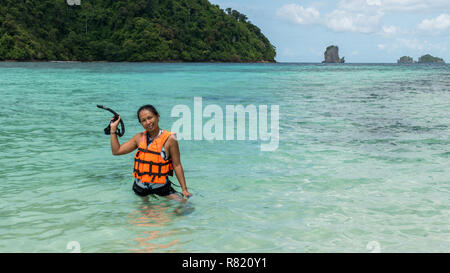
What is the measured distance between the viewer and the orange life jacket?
4.52 m

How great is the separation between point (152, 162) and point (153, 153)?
0.11 meters

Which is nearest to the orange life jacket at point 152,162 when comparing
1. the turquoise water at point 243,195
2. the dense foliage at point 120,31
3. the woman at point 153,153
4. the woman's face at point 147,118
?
the woman at point 153,153

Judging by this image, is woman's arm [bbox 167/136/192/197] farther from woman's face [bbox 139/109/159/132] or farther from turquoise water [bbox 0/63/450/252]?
turquoise water [bbox 0/63/450/252]

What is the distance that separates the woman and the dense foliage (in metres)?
88.0

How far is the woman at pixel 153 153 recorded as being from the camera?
4449 millimetres

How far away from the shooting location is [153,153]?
14.9ft

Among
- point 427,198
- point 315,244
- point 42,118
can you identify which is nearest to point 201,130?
point 42,118

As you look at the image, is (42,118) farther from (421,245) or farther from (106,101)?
(421,245)

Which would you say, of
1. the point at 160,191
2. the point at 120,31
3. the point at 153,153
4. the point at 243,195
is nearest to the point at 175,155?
the point at 153,153

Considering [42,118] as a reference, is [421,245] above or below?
below

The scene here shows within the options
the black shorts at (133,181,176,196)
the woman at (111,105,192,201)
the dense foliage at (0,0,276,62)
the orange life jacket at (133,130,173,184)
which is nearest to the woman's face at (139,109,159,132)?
the woman at (111,105,192,201)

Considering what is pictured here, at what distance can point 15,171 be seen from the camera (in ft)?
20.7

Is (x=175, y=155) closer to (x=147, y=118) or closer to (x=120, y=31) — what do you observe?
(x=147, y=118)
